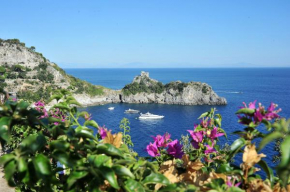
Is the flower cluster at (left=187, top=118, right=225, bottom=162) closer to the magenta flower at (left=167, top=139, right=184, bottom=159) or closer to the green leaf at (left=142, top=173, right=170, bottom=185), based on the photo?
the magenta flower at (left=167, top=139, right=184, bottom=159)

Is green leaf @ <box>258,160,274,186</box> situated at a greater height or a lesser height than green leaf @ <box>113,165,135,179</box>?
lesser

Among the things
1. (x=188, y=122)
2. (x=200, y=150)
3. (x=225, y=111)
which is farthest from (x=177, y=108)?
(x=200, y=150)

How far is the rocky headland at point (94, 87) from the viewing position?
193 ft

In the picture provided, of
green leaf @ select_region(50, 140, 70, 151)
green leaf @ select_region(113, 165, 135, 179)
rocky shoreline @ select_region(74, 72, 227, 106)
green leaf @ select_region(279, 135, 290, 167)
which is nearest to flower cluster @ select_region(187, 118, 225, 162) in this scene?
green leaf @ select_region(113, 165, 135, 179)

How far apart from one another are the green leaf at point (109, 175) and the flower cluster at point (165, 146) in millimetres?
800

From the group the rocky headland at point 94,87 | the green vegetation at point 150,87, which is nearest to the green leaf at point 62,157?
the rocky headland at point 94,87

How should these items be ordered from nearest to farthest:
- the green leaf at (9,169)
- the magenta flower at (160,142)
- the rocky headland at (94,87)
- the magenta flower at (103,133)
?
the green leaf at (9,169) → the magenta flower at (103,133) → the magenta flower at (160,142) → the rocky headland at (94,87)

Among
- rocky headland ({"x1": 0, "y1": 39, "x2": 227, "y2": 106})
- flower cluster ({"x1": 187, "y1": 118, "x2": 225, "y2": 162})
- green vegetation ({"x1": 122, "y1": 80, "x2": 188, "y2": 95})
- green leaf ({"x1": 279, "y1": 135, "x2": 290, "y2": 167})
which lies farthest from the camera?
green vegetation ({"x1": 122, "y1": 80, "x2": 188, "y2": 95})

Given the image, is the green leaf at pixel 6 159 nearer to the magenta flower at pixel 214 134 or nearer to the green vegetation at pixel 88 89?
the magenta flower at pixel 214 134

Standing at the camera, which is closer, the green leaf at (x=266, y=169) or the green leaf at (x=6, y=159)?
the green leaf at (x=6, y=159)

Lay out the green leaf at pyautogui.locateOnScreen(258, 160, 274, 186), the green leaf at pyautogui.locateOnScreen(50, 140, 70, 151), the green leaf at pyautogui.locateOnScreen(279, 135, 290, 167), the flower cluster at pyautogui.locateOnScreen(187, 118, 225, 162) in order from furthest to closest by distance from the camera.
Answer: the flower cluster at pyautogui.locateOnScreen(187, 118, 225, 162) → the green leaf at pyautogui.locateOnScreen(258, 160, 274, 186) → the green leaf at pyautogui.locateOnScreen(50, 140, 70, 151) → the green leaf at pyautogui.locateOnScreen(279, 135, 290, 167)

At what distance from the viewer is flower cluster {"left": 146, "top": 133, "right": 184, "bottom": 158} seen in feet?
5.02

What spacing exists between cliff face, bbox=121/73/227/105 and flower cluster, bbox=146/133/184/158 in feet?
190

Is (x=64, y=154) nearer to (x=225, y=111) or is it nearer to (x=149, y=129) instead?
(x=149, y=129)
